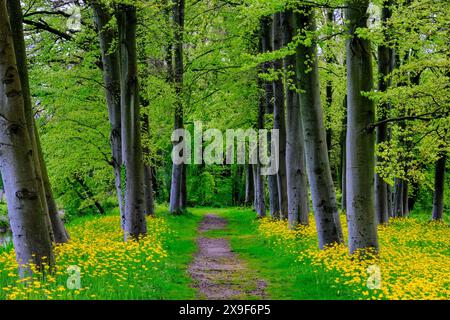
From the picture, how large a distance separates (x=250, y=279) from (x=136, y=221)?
460 cm

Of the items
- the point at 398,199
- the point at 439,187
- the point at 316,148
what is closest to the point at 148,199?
the point at 316,148

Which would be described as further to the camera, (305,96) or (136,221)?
(136,221)

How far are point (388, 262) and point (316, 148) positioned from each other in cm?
323

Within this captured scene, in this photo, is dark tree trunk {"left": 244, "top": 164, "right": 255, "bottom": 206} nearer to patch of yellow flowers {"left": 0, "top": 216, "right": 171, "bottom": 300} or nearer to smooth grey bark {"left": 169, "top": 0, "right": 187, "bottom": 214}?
smooth grey bark {"left": 169, "top": 0, "right": 187, "bottom": 214}

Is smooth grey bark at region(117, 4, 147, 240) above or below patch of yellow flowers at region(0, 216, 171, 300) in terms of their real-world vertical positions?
above

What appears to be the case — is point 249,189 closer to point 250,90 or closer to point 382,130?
point 250,90

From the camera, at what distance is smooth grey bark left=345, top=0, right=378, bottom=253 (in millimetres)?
10258

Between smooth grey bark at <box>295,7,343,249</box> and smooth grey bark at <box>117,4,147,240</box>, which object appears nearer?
smooth grey bark at <box>295,7,343,249</box>

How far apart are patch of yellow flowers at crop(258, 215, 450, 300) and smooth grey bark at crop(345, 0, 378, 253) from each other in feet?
2.68

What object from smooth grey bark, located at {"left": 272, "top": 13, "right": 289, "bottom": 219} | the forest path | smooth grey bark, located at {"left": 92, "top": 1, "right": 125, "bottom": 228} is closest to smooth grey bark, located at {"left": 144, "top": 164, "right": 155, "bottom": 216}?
smooth grey bark, located at {"left": 272, "top": 13, "right": 289, "bottom": 219}

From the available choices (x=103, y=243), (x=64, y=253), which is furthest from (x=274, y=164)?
(x=64, y=253)

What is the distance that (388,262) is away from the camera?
1005cm
